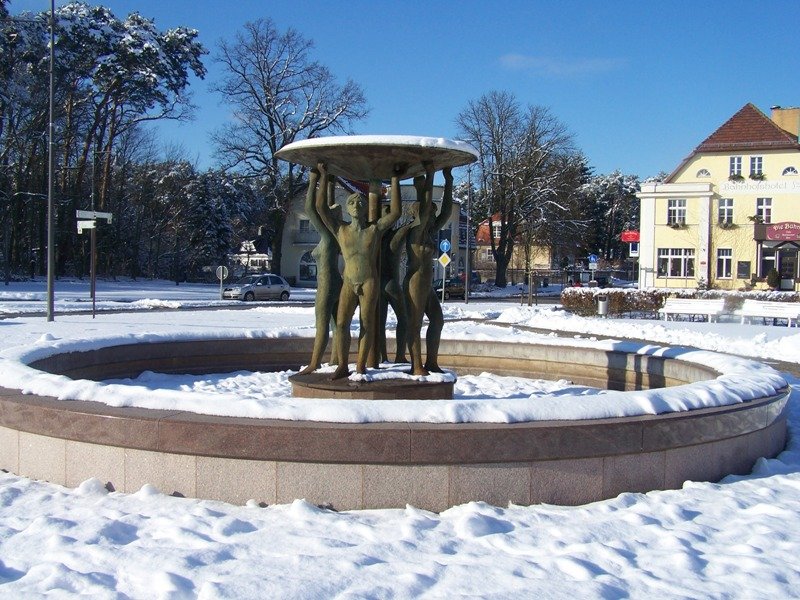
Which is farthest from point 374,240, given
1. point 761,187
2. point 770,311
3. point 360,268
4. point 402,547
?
point 761,187

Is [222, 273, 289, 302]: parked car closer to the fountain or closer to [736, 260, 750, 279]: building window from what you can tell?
[736, 260, 750, 279]: building window

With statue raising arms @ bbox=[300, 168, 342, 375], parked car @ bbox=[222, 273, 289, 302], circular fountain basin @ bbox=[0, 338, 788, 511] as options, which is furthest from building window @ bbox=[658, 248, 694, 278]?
circular fountain basin @ bbox=[0, 338, 788, 511]

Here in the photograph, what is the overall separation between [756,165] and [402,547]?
55.1 metres

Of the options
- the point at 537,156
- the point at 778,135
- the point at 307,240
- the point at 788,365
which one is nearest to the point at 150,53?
the point at 307,240

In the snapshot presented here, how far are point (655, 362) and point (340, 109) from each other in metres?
43.7

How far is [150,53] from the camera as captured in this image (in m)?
51.9

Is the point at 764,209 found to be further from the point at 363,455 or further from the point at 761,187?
the point at 363,455

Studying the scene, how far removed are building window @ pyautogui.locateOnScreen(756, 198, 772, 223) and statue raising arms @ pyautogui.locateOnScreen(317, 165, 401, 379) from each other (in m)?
50.0

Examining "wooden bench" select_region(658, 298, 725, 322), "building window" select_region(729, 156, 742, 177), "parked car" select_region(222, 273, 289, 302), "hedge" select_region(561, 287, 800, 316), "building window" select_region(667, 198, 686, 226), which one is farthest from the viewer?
"building window" select_region(667, 198, 686, 226)

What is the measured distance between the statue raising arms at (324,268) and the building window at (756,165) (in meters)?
50.5

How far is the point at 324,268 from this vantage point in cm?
968

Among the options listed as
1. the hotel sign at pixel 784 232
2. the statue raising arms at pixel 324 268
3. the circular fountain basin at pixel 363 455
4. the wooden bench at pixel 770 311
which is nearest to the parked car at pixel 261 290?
the wooden bench at pixel 770 311

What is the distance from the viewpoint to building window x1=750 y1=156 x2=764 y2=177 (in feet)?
176

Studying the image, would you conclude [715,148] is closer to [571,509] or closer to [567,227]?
[567,227]
